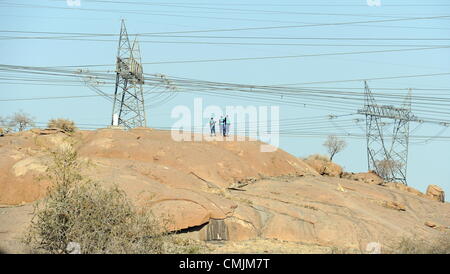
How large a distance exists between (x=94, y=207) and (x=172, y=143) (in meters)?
16.6

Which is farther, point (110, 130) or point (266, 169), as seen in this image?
point (266, 169)

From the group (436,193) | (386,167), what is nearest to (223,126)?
(436,193)

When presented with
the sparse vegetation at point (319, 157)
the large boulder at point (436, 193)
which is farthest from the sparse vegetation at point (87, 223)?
the large boulder at point (436, 193)

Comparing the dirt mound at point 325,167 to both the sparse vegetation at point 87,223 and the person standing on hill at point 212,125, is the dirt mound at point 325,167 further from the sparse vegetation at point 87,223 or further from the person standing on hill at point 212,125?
the sparse vegetation at point 87,223

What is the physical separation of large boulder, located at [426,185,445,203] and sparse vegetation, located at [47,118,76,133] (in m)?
29.6

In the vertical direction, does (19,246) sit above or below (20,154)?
below

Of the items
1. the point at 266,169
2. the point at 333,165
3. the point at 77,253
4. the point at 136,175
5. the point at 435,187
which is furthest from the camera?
the point at 435,187

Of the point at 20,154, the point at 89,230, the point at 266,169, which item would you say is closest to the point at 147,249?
the point at 89,230

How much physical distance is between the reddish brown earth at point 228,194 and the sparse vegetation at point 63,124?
265 cm

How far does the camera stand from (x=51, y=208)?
653 inches

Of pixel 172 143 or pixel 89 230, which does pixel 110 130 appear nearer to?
pixel 172 143

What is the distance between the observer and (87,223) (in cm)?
1630

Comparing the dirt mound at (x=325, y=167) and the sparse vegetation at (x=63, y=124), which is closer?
the sparse vegetation at (x=63, y=124)

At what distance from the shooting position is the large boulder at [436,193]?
48031 mm
